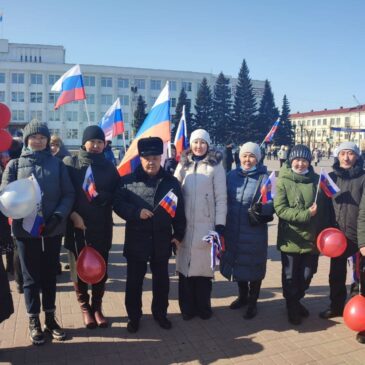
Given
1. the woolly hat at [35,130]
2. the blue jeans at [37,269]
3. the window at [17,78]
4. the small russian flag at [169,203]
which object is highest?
the window at [17,78]

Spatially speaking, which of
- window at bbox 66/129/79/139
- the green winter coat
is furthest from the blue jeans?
window at bbox 66/129/79/139

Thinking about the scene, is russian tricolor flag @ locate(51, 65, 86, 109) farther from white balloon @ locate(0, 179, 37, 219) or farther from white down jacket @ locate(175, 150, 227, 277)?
white balloon @ locate(0, 179, 37, 219)

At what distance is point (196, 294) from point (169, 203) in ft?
4.18

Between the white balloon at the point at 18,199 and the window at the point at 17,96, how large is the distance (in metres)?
73.5

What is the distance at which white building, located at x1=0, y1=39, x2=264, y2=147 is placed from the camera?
70.2 meters

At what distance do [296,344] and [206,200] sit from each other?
172 cm

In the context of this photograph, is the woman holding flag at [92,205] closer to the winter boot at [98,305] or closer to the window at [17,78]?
the winter boot at [98,305]

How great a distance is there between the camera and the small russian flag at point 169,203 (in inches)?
158

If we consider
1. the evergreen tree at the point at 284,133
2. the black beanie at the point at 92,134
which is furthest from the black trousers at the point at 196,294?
the evergreen tree at the point at 284,133

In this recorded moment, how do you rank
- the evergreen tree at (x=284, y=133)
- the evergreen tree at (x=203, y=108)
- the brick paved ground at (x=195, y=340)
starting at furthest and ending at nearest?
1. the evergreen tree at (x=284, y=133)
2. the evergreen tree at (x=203, y=108)
3. the brick paved ground at (x=195, y=340)

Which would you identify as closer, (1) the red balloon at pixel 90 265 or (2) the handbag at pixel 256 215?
(1) the red balloon at pixel 90 265

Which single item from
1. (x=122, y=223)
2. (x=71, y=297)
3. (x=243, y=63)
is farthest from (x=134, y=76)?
(x=71, y=297)

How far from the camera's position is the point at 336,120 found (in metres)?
100

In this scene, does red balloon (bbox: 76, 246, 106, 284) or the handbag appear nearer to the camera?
red balloon (bbox: 76, 246, 106, 284)
